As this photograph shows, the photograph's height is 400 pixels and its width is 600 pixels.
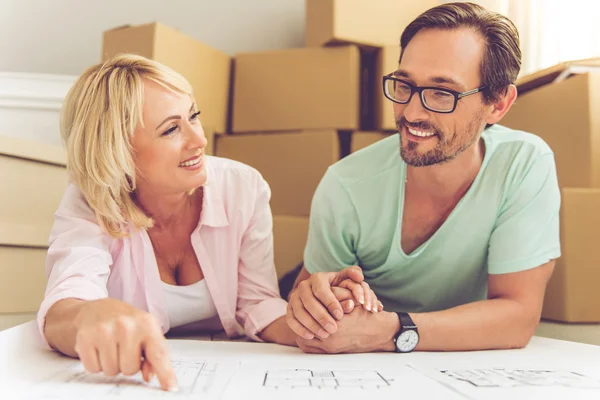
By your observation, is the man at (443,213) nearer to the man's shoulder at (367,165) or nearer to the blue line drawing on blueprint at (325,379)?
the man's shoulder at (367,165)

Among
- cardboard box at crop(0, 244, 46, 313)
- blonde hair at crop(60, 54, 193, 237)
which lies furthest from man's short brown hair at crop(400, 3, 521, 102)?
cardboard box at crop(0, 244, 46, 313)

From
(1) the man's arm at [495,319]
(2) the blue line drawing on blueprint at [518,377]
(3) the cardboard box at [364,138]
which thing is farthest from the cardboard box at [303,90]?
(2) the blue line drawing on blueprint at [518,377]

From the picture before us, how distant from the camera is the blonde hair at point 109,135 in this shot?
2.97 feet

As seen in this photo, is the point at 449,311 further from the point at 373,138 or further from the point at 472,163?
the point at 373,138

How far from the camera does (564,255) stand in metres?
1.17

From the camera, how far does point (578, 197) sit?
3.84 ft

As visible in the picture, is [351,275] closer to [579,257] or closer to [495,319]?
[495,319]

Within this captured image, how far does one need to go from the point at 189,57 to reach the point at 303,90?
13.8 inches

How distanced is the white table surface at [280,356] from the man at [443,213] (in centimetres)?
4

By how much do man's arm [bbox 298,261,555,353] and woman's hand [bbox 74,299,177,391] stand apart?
298mm

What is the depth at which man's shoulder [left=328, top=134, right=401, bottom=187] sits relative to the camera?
1.06 meters

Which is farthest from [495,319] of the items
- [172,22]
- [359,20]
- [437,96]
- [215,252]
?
[172,22]

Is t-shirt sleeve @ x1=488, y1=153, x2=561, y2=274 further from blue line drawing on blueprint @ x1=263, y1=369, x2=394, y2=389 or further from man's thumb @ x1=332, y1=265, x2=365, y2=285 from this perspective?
blue line drawing on blueprint @ x1=263, y1=369, x2=394, y2=389

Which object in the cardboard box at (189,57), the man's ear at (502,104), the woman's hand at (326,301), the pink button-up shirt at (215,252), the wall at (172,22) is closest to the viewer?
the woman's hand at (326,301)
